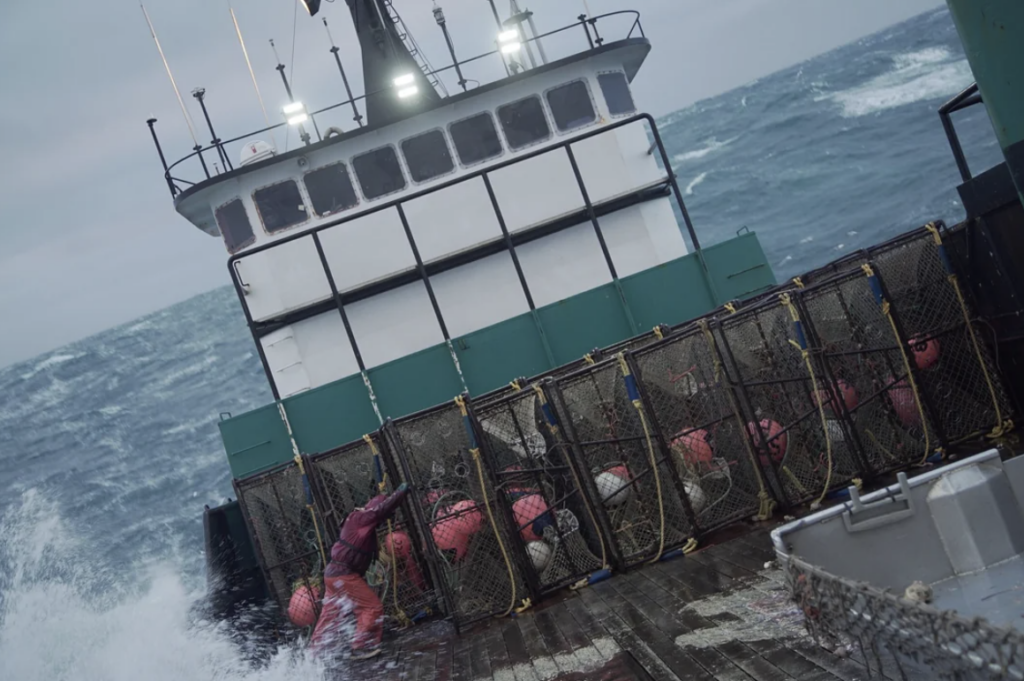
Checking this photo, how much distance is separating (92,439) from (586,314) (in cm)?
4841

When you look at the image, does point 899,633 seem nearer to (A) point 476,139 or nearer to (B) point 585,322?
(B) point 585,322

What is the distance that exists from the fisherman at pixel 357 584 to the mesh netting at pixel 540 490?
105 centimetres

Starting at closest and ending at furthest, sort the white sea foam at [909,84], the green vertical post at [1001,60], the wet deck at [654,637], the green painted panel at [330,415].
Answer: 1. the green vertical post at [1001,60]
2. the wet deck at [654,637]
3. the green painted panel at [330,415]
4. the white sea foam at [909,84]

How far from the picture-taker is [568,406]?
29.5ft

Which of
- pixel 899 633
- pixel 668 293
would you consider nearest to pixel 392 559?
pixel 668 293

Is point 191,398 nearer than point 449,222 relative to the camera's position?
No

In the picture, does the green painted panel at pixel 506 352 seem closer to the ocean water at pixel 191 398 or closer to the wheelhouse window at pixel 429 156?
the wheelhouse window at pixel 429 156

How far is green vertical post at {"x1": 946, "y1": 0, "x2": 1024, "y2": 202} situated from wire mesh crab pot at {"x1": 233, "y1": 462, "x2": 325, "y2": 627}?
24.1ft

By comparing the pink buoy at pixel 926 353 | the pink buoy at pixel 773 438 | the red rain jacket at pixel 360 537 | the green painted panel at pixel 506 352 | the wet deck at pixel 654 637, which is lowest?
the wet deck at pixel 654 637

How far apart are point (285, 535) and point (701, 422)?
4723mm

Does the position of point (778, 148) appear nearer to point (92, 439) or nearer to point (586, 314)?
point (92, 439)

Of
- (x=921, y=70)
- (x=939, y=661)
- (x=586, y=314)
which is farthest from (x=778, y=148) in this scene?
(x=939, y=661)

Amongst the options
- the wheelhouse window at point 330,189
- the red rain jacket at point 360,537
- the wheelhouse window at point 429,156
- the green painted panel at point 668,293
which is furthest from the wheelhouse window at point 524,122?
the red rain jacket at point 360,537

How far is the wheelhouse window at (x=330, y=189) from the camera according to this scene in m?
13.8
